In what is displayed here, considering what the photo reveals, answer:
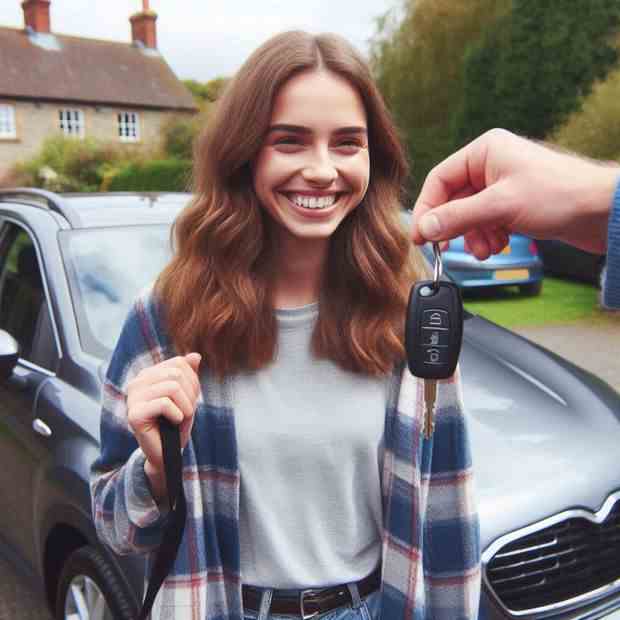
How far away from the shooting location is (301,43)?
5.11ft

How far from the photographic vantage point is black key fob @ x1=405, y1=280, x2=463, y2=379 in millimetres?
1178

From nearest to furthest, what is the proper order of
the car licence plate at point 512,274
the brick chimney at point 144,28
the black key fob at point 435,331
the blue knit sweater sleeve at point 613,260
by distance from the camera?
1. the blue knit sweater sleeve at point 613,260
2. the black key fob at point 435,331
3. the car licence plate at point 512,274
4. the brick chimney at point 144,28

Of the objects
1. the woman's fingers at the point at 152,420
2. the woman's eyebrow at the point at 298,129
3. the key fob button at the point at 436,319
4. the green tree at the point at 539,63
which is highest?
the green tree at the point at 539,63

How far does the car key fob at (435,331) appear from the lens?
3.86ft

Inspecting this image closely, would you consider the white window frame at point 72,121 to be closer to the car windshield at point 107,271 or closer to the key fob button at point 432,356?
the car windshield at point 107,271

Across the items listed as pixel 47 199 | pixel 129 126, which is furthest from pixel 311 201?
pixel 129 126

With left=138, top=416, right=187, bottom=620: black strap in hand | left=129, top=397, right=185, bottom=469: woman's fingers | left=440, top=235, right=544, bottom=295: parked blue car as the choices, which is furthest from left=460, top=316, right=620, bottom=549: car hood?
left=440, top=235, right=544, bottom=295: parked blue car

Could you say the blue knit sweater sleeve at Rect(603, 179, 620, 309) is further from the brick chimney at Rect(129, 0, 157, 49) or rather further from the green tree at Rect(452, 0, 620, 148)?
the brick chimney at Rect(129, 0, 157, 49)

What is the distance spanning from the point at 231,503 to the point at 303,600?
0.26 metres

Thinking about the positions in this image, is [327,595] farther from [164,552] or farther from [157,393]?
[157,393]

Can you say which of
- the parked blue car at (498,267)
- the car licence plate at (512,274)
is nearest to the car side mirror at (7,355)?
the parked blue car at (498,267)

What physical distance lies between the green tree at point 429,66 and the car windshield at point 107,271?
15.6 m

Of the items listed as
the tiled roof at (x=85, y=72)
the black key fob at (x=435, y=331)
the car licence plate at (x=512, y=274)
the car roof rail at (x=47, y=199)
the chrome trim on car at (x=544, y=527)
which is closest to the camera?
the black key fob at (x=435, y=331)

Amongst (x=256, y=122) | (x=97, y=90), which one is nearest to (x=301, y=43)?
(x=256, y=122)
